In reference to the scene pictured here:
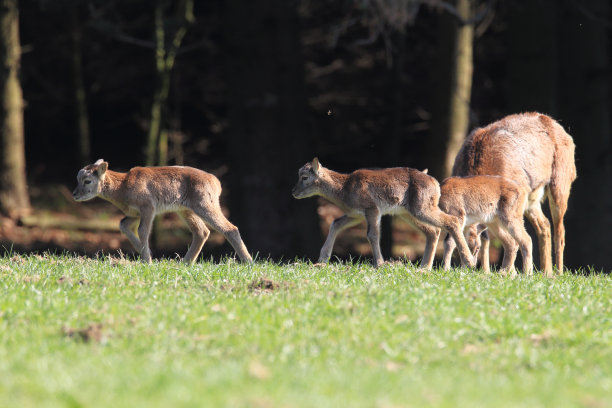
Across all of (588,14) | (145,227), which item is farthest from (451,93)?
(145,227)

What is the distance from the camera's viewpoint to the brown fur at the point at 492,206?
1015 cm

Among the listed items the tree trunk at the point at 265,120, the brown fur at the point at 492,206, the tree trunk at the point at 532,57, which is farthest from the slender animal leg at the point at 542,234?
the tree trunk at the point at 265,120

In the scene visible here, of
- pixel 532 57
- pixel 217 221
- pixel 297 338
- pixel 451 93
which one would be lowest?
pixel 297 338

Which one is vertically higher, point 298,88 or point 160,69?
point 160,69

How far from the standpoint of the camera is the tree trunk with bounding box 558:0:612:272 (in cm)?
1675

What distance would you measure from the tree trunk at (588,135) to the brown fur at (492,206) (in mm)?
6654

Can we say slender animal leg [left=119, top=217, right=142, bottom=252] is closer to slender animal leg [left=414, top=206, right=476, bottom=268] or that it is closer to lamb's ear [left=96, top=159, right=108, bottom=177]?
lamb's ear [left=96, top=159, right=108, bottom=177]

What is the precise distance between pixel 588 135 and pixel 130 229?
31.0ft

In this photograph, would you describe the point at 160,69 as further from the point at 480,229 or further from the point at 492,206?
the point at 492,206

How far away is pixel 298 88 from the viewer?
15.8m

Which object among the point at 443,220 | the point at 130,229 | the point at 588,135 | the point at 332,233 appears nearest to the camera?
the point at 443,220

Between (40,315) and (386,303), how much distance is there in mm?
2706

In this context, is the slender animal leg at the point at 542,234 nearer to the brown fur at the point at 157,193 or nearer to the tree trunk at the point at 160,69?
the brown fur at the point at 157,193

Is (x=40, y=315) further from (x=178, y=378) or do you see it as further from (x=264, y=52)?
(x=264, y=52)
